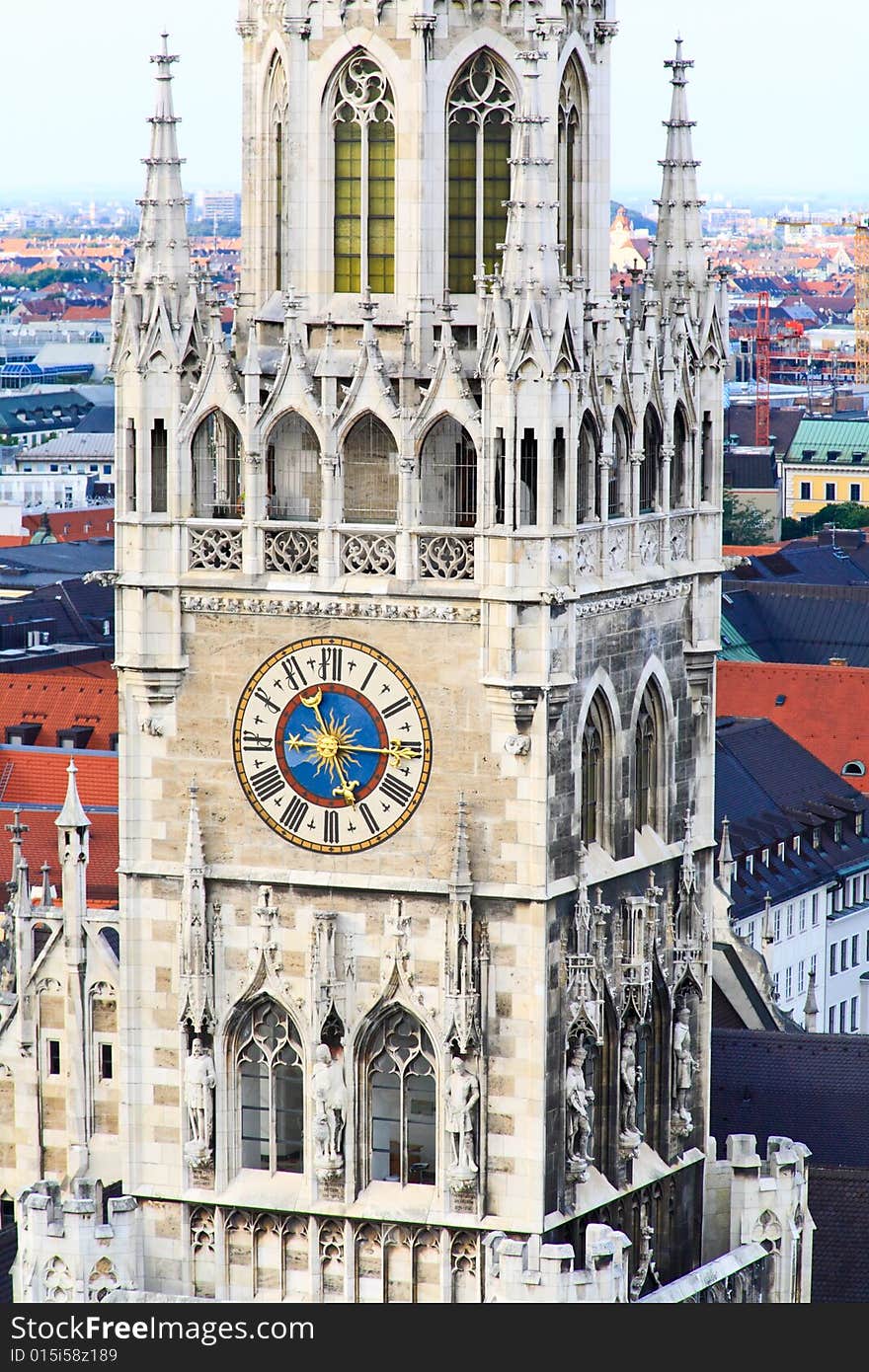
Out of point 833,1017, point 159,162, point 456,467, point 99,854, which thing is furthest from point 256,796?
point 833,1017

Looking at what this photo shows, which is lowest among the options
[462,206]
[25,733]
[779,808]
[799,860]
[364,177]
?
[799,860]

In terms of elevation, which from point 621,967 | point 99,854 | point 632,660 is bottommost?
point 99,854

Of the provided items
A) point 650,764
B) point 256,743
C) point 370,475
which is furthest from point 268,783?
point 650,764

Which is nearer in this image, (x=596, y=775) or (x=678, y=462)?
(x=596, y=775)

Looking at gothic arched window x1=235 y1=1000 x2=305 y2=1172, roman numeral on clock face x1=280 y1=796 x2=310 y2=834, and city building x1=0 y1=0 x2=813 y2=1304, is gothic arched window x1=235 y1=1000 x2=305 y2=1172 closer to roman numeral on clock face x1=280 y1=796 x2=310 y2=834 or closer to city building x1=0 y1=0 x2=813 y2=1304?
city building x1=0 y1=0 x2=813 y2=1304

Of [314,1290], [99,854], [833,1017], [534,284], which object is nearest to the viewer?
[534,284]

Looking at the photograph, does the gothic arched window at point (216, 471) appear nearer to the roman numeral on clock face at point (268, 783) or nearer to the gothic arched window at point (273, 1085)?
the roman numeral on clock face at point (268, 783)

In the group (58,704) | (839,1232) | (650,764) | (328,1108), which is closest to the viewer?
(328,1108)

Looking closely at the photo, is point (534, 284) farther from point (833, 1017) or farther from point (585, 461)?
point (833, 1017)

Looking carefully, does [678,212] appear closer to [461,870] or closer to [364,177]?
[364,177]
